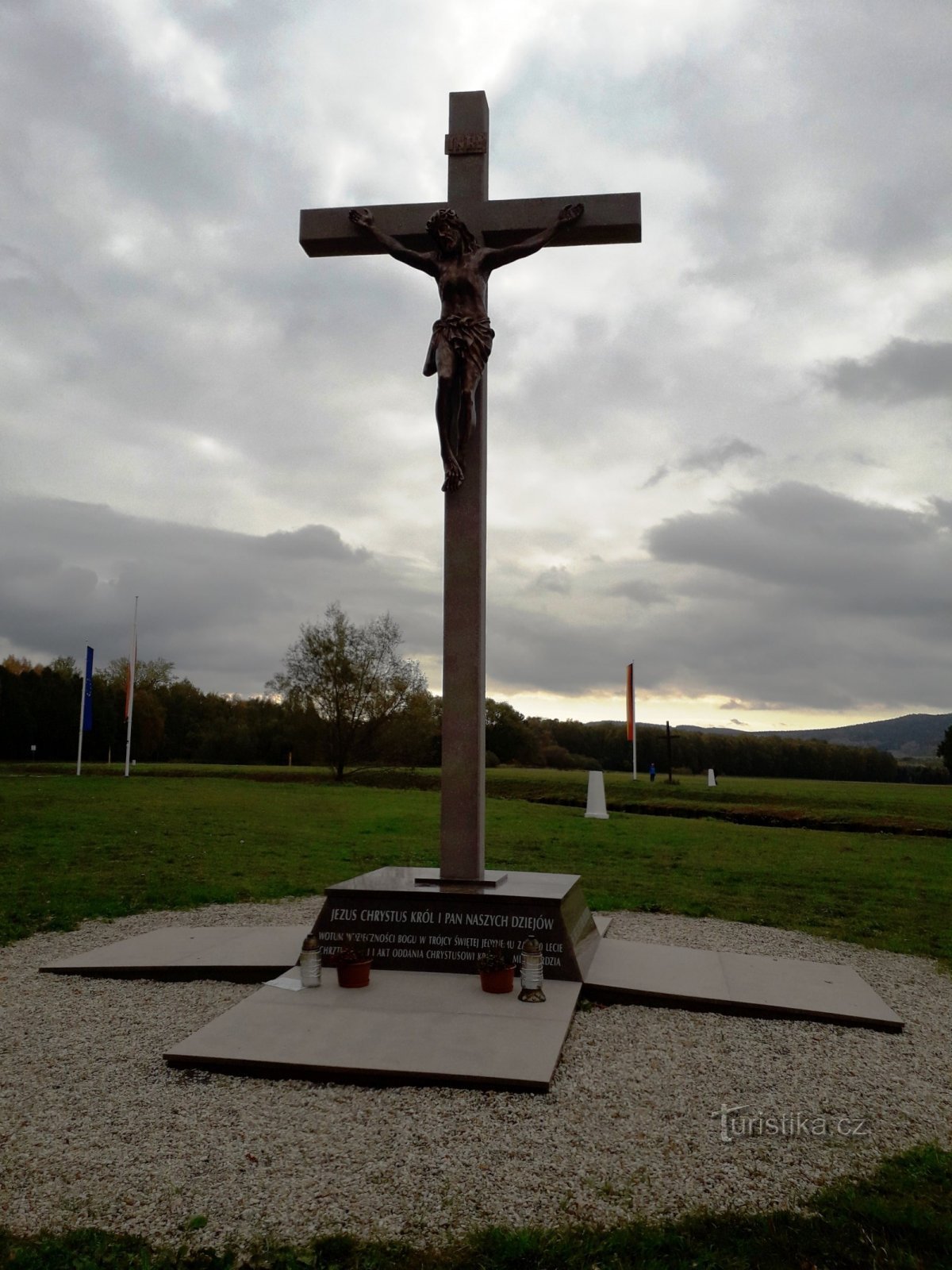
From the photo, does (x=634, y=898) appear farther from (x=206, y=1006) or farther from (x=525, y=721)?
(x=525, y=721)

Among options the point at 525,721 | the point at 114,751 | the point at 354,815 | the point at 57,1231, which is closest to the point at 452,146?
the point at 57,1231

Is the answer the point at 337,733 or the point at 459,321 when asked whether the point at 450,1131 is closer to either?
the point at 459,321

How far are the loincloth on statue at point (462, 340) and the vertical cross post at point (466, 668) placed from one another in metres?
0.27

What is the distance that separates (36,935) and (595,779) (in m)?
14.2

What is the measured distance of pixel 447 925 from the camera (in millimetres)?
5859

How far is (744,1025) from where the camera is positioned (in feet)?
17.2

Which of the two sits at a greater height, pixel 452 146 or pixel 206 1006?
pixel 452 146

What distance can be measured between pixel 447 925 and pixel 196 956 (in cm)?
208

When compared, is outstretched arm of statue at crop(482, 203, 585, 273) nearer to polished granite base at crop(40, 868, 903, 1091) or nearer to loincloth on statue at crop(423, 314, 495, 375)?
loincloth on statue at crop(423, 314, 495, 375)

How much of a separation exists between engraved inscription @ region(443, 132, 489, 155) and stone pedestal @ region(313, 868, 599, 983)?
5.79 meters

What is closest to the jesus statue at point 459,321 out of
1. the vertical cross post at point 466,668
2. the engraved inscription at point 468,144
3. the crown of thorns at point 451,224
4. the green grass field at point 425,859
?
the crown of thorns at point 451,224

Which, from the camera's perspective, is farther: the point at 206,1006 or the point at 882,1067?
the point at 206,1006

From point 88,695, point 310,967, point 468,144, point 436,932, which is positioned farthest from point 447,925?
point 88,695

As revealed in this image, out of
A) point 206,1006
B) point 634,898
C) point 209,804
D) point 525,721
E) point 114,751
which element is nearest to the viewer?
point 206,1006
